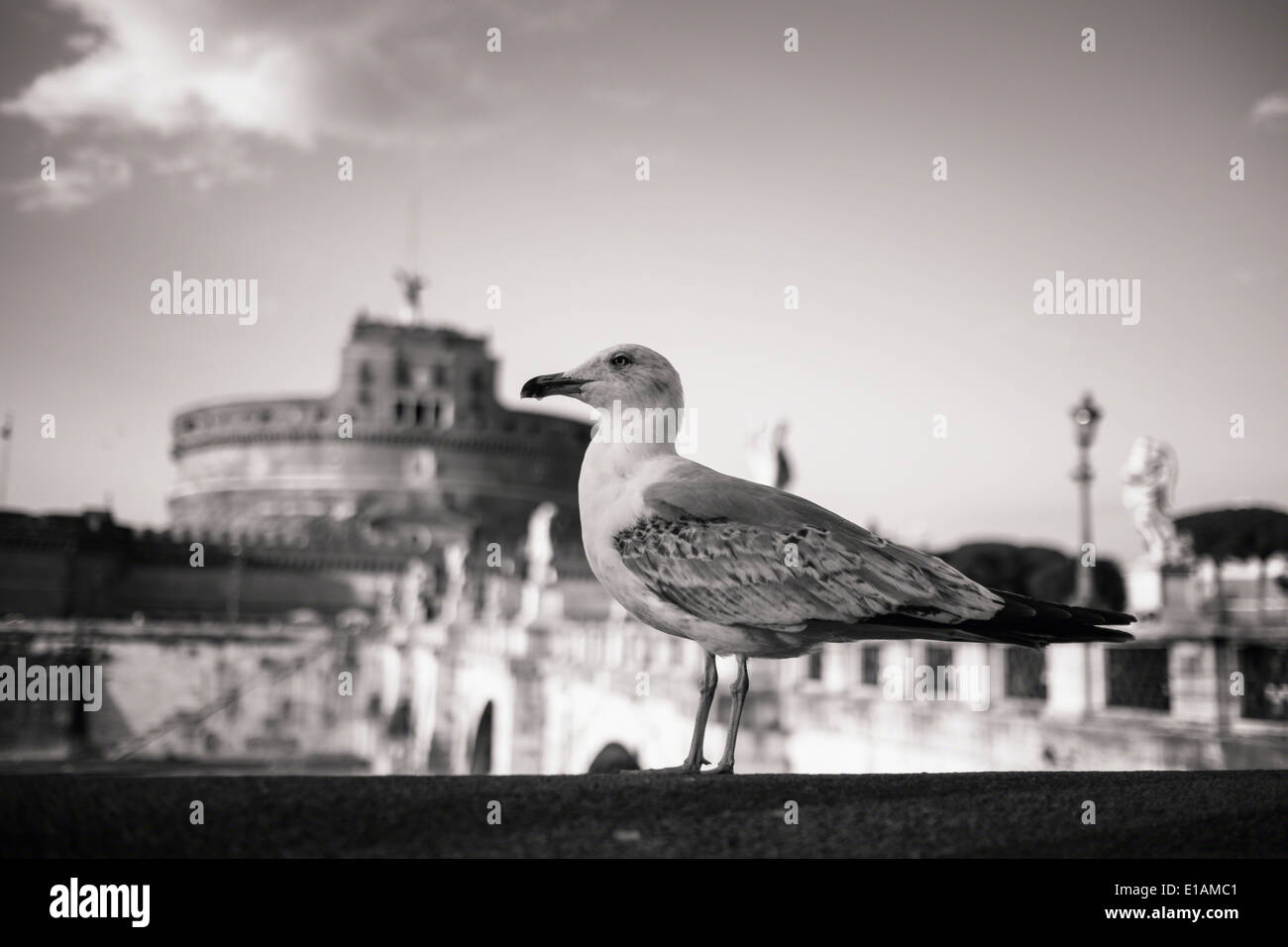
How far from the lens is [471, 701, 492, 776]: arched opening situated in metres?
35.7

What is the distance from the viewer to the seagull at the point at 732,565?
3.53m

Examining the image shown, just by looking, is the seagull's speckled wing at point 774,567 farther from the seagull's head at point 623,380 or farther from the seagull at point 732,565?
the seagull's head at point 623,380

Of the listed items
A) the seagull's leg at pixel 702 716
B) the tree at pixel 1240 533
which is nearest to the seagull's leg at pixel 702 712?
the seagull's leg at pixel 702 716

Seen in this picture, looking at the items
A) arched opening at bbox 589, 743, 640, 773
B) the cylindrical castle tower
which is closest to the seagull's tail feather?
arched opening at bbox 589, 743, 640, 773

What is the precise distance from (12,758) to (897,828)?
129 feet

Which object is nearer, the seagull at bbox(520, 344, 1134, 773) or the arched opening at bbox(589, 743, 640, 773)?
the seagull at bbox(520, 344, 1134, 773)

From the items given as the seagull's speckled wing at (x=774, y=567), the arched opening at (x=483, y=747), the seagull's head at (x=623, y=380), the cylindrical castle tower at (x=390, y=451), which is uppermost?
the cylindrical castle tower at (x=390, y=451)

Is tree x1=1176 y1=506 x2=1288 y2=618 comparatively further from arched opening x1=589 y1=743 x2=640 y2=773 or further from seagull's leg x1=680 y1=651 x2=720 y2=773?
seagull's leg x1=680 y1=651 x2=720 y2=773

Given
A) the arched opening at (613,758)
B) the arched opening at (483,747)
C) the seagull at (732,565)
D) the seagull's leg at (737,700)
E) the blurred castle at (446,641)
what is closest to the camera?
the seagull at (732,565)

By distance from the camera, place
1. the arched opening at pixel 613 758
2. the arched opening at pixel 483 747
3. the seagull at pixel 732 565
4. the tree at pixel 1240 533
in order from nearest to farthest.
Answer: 1. the seagull at pixel 732 565
2. the arched opening at pixel 613 758
3. the arched opening at pixel 483 747
4. the tree at pixel 1240 533

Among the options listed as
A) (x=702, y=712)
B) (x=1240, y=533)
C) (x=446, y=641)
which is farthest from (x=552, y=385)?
(x=1240, y=533)

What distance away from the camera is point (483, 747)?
37250 mm
